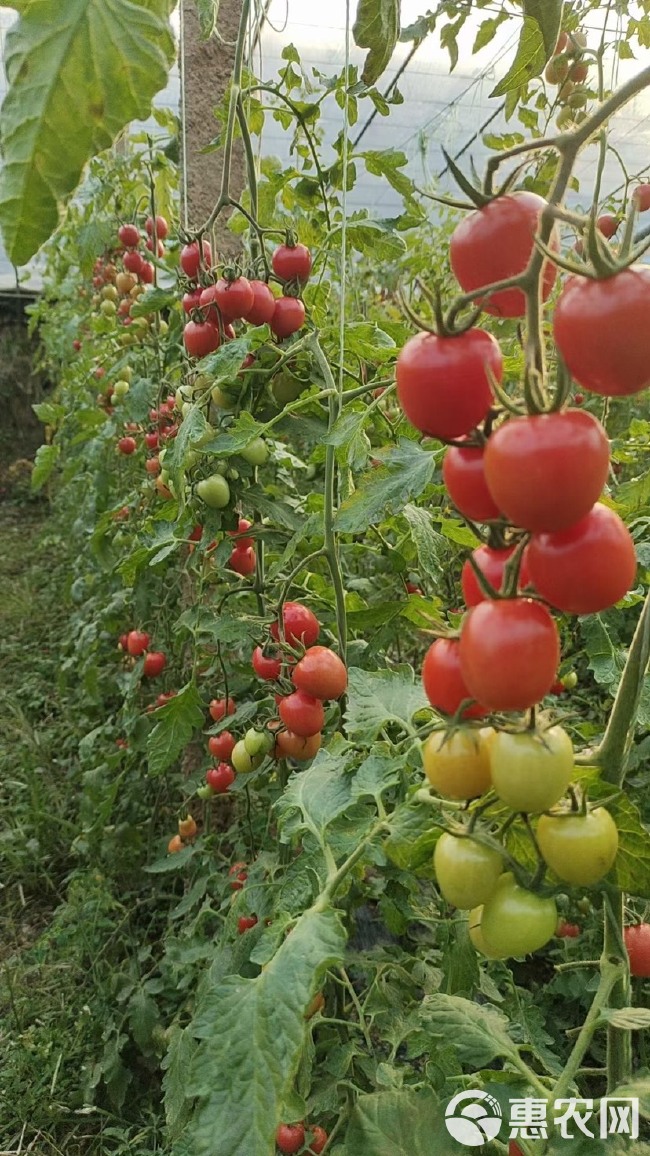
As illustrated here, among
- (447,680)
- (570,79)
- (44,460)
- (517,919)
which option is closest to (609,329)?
(447,680)

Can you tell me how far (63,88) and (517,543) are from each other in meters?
0.31

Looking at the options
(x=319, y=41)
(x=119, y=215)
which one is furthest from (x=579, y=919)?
(x=319, y=41)

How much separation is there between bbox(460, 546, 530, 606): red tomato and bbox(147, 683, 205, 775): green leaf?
797 millimetres

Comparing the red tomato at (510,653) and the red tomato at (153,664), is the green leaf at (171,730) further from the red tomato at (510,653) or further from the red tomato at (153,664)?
the red tomato at (510,653)

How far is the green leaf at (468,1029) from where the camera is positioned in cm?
64

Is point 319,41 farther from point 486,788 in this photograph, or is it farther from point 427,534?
point 486,788

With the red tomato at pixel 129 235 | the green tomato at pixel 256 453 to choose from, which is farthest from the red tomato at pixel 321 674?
the red tomato at pixel 129 235

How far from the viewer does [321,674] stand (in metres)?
0.90

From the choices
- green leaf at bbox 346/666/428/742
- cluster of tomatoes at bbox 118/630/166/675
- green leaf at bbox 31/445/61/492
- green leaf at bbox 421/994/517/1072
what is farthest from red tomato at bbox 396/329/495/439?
green leaf at bbox 31/445/61/492

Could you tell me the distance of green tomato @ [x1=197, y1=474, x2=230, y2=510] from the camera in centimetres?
108

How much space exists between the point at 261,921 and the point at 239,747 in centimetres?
22

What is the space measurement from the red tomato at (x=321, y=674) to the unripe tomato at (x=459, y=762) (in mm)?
410

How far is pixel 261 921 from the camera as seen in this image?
106 cm

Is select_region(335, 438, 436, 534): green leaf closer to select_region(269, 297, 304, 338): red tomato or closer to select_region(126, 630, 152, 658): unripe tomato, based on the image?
select_region(269, 297, 304, 338): red tomato
